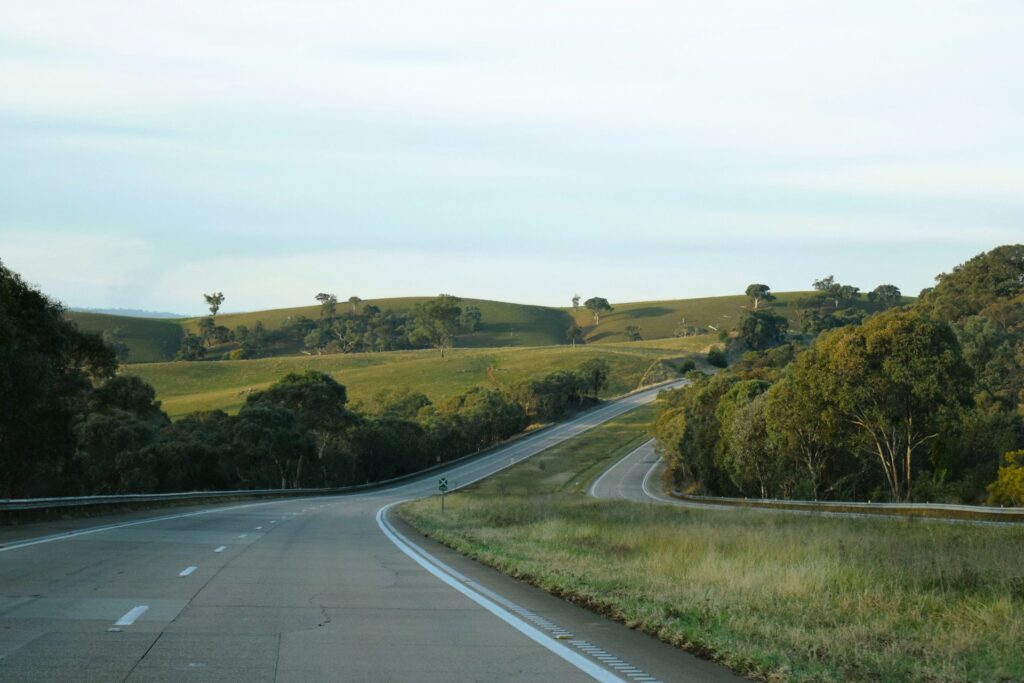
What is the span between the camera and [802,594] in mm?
13641

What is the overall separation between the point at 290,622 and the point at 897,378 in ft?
170

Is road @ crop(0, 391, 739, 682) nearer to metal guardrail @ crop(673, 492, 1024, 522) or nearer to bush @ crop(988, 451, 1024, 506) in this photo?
metal guardrail @ crop(673, 492, 1024, 522)

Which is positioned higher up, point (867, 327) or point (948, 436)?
point (867, 327)

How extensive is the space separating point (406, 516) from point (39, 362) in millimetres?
14590

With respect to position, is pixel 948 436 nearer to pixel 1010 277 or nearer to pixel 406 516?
pixel 406 516

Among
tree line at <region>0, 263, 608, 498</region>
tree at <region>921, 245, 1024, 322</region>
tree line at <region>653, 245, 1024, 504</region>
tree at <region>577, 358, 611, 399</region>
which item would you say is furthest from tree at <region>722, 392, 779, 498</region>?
tree at <region>577, 358, 611, 399</region>

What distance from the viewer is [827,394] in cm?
6191

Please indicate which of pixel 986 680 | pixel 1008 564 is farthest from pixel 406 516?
pixel 986 680

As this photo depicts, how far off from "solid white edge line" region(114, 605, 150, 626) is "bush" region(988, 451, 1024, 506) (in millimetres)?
48765

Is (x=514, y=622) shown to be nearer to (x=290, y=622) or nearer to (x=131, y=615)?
(x=290, y=622)

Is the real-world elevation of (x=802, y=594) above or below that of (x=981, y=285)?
below

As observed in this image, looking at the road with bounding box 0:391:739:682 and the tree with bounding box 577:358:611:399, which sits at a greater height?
the road with bounding box 0:391:739:682

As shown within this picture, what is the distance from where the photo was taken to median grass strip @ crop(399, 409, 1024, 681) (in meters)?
9.66

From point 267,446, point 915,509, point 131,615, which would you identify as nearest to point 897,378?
point 915,509
